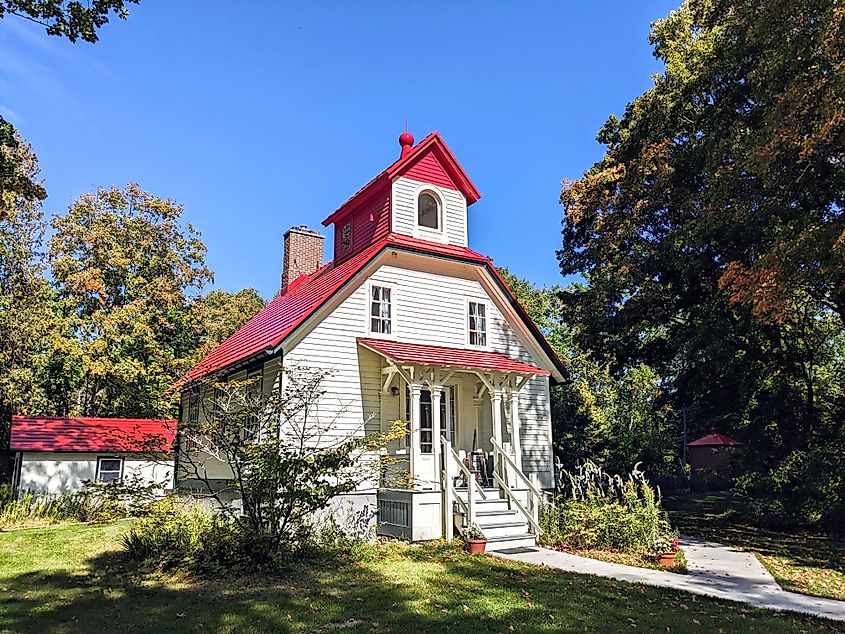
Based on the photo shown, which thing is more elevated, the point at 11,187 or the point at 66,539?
the point at 11,187

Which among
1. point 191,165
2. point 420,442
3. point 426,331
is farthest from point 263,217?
point 420,442

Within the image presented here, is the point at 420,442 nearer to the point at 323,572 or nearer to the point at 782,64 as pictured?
the point at 323,572

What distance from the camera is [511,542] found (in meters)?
13.3

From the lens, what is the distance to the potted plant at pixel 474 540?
12.3 meters

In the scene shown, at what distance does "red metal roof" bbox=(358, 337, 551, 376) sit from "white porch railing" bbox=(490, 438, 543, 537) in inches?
73.2

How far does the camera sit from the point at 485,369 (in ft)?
49.0

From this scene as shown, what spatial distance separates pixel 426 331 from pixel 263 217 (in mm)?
6614

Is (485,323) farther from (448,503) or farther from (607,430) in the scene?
(607,430)

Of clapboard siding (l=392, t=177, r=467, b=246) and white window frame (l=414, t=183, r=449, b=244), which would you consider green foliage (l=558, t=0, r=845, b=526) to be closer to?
clapboard siding (l=392, t=177, r=467, b=246)

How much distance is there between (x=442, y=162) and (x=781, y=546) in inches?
511

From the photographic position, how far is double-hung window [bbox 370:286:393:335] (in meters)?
15.8

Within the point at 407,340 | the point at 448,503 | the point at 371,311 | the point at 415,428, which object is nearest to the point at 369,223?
the point at 371,311

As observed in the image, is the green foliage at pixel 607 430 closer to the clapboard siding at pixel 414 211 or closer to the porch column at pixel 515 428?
the clapboard siding at pixel 414 211

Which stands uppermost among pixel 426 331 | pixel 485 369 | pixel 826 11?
pixel 826 11
